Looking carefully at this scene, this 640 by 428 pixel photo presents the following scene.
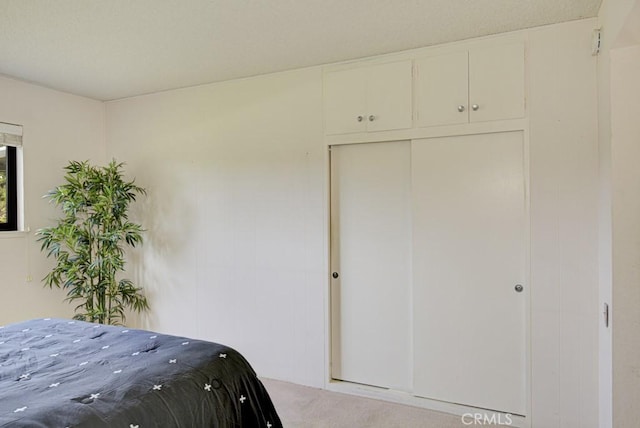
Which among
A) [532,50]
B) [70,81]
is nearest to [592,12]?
[532,50]

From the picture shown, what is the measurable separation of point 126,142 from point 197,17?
79.6 inches

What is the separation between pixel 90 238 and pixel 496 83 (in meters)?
3.42

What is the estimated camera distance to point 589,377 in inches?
91.0

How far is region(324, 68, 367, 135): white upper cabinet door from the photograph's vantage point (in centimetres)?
292

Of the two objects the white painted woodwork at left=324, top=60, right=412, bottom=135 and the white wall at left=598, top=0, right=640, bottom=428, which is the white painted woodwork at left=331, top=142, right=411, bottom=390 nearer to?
the white painted woodwork at left=324, top=60, right=412, bottom=135

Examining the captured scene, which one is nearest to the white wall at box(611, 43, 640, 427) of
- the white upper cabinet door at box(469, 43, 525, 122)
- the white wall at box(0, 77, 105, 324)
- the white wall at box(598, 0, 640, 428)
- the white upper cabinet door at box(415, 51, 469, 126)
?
the white wall at box(598, 0, 640, 428)

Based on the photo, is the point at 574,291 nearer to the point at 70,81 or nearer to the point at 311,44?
the point at 311,44

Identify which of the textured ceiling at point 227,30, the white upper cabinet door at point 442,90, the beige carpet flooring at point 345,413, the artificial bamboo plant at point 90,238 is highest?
the textured ceiling at point 227,30

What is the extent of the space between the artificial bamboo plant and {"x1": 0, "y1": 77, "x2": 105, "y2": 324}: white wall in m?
0.09

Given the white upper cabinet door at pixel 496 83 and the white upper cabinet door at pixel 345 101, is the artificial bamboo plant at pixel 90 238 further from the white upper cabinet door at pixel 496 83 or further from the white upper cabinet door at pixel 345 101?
the white upper cabinet door at pixel 496 83

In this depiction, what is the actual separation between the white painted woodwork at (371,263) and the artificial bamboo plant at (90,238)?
6.17 feet

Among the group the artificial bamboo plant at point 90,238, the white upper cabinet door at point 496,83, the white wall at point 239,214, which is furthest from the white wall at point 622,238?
the artificial bamboo plant at point 90,238

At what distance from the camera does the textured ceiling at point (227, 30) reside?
7.11 feet

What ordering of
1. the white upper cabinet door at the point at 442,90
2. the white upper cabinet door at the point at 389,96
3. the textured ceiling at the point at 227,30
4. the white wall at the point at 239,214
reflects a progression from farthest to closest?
the white wall at the point at 239,214 → the white upper cabinet door at the point at 389,96 → the white upper cabinet door at the point at 442,90 → the textured ceiling at the point at 227,30
